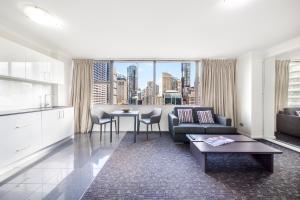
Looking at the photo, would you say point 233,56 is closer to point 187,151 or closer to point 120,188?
point 187,151

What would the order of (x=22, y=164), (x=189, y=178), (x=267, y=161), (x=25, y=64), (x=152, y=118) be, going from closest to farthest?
(x=189, y=178)
(x=267, y=161)
(x=22, y=164)
(x=25, y=64)
(x=152, y=118)

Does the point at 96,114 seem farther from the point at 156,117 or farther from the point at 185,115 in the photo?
the point at 185,115

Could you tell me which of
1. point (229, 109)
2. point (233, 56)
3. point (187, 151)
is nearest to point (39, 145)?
point (187, 151)

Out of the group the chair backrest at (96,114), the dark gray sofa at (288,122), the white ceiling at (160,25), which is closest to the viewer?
the white ceiling at (160,25)

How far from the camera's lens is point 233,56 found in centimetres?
509

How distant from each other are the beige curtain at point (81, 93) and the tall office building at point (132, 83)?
1192 millimetres

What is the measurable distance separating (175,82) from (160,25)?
2859mm

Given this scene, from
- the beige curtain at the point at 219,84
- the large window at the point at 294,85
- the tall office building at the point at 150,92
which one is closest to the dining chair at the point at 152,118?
the tall office building at the point at 150,92

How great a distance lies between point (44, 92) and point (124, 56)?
90.7 inches

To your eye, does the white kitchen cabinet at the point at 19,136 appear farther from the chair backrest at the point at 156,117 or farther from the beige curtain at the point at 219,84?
the beige curtain at the point at 219,84

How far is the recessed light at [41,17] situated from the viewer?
2.44 metres

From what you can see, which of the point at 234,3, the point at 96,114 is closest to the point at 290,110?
the point at 234,3

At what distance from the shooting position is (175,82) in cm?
566

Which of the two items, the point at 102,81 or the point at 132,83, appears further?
the point at 132,83
